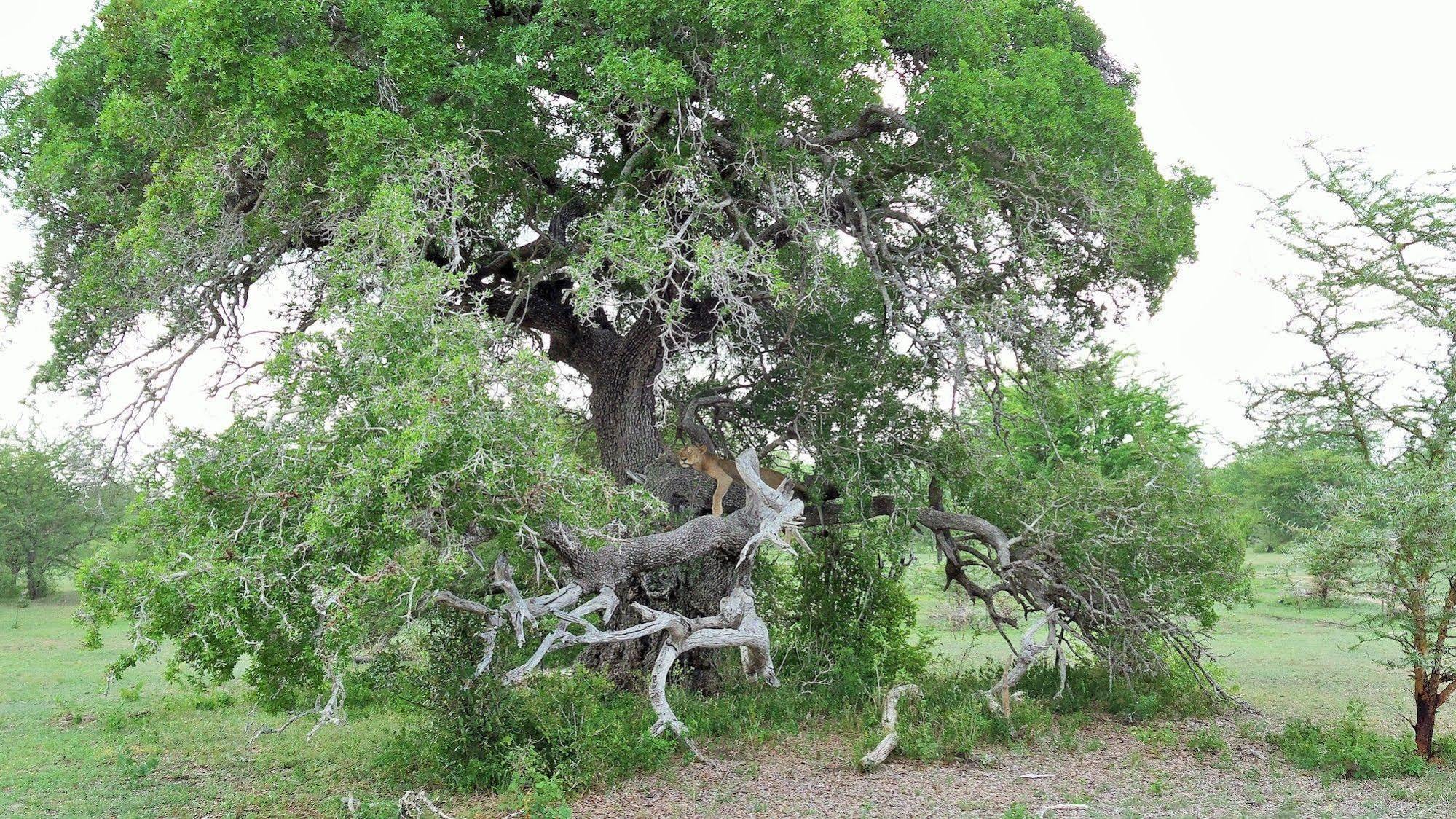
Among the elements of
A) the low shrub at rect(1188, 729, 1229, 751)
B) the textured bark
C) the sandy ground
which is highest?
the textured bark

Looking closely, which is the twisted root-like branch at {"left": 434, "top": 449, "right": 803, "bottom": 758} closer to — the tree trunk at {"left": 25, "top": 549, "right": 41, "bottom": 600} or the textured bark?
the textured bark

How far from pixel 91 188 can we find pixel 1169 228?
11.1 meters

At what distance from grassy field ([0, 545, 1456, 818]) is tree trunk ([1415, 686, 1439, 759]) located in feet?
1.73

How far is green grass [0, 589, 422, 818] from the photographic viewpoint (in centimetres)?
791

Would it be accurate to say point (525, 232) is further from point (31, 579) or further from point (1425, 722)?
point (31, 579)

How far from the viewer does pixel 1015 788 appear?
26.7 ft

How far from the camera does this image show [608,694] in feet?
34.5

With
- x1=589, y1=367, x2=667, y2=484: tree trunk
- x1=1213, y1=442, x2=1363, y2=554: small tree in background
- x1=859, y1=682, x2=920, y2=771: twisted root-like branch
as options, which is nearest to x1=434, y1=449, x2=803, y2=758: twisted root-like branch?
x1=859, y1=682, x2=920, y2=771: twisted root-like branch

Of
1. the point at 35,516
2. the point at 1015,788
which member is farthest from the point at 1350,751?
the point at 35,516

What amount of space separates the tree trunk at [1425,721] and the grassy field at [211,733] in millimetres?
529

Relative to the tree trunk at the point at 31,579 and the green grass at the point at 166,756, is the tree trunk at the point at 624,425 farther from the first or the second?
the tree trunk at the point at 31,579

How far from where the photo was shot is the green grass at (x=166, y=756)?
7910mm

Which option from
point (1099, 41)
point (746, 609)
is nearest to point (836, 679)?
point (746, 609)

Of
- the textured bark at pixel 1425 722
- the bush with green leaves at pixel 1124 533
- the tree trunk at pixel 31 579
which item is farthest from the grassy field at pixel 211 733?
the tree trunk at pixel 31 579
